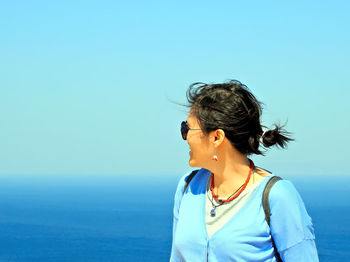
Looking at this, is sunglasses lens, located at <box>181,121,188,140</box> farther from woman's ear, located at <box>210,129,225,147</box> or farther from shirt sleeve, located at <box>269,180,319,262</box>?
shirt sleeve, located at <box>269,180,319,262</box>

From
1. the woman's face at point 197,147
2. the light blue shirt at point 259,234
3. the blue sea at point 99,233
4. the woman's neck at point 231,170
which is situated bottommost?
the light blue shirt at point 259,234

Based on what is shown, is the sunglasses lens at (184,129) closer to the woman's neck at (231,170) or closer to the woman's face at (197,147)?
the woman's face at (197,147)

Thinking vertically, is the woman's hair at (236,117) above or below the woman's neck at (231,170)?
above

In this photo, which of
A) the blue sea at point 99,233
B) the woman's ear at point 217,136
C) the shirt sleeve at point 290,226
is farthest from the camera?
the blue sea at point 99,233

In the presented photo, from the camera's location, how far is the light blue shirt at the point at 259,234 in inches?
73.2

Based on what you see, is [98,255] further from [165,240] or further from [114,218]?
[114,218]

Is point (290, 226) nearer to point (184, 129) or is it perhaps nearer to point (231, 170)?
point (231, 170)

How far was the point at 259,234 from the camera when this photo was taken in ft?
6.26

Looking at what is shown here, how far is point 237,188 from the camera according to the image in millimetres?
2070

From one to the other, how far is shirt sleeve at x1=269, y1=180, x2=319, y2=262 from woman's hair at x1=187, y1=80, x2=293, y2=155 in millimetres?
208

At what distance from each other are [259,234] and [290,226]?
0.12m

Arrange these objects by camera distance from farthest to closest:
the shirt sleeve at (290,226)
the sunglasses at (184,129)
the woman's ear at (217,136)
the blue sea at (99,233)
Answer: the blue sea at (99,233), the sunglasses at (184,129), the woman's ear at (217,136), the shirt sleeve at (290,226)

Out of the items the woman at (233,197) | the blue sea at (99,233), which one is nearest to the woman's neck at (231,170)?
the woman at (233,197)

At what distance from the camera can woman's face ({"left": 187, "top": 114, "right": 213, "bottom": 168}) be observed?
6.73ft
